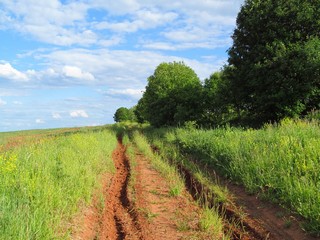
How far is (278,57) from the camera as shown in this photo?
803 inches

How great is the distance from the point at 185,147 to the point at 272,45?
8784 mm

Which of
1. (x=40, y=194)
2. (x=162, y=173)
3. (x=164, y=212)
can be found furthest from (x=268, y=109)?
(x=40, y=194)

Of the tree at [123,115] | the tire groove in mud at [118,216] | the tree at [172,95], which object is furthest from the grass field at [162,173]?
the tree at [123,115]

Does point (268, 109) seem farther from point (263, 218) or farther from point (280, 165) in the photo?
point (263, 218)

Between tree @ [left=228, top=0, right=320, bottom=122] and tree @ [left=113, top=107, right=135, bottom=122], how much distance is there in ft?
218

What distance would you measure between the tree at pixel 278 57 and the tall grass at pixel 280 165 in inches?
313

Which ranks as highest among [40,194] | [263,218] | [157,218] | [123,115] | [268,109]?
[123,115]

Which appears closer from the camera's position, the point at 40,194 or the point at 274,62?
the point at 40,194

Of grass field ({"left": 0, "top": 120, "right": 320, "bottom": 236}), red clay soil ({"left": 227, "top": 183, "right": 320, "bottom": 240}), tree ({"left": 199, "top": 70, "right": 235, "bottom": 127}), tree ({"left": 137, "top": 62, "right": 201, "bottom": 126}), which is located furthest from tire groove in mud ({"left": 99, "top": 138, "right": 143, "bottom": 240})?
tree ({"left": 137, "top": 62, "right": 201, "bottom": 126})

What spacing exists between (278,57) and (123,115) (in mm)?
70523

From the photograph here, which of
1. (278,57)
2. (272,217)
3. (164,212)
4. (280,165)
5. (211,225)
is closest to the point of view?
(211,225)

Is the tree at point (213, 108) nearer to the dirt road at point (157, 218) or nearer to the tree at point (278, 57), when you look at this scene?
the tree at point (278, 57)

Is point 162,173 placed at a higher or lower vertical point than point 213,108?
lower

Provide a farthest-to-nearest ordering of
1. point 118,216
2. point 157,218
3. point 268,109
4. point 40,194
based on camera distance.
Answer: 1. point 268,109
2. point 118,216
3. point 157,218
4. point 40,194
